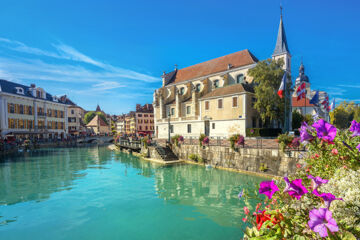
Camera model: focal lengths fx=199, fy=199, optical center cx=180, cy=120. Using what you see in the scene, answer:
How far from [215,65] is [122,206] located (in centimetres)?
3329

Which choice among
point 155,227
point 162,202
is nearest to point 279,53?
point 162,202

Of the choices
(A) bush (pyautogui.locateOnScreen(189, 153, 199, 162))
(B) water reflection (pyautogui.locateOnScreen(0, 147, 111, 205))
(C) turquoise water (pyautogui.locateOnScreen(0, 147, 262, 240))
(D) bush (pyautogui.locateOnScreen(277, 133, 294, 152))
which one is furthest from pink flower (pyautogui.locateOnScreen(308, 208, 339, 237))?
(A) bush (pyautogui.locateOnScreen(189, 153, 199, 162))

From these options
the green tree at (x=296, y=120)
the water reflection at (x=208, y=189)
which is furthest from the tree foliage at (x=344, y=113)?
the water reflection at (x=208, y=189)

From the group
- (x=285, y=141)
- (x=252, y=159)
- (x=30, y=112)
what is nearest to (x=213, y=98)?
(x=252, y=159)

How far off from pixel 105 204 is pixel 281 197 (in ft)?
36.8

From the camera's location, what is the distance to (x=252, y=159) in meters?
17.6

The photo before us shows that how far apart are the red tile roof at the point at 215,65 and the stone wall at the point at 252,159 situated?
18.2 meters

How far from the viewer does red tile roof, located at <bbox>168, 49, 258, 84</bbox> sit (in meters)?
33.6

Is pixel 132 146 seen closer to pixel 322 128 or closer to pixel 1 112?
pixel 1 112

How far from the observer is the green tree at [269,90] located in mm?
24188

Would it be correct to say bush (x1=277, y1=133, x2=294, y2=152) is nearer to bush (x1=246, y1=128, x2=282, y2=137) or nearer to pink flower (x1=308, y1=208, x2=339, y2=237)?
bush (x1=246, y1=128, x2=282, y2=137)

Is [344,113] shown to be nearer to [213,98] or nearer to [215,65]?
[215,65]

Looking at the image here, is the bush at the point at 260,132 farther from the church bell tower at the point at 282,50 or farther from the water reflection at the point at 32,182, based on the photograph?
the water reflection at the point at 32,182

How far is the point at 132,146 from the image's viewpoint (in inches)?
1357
